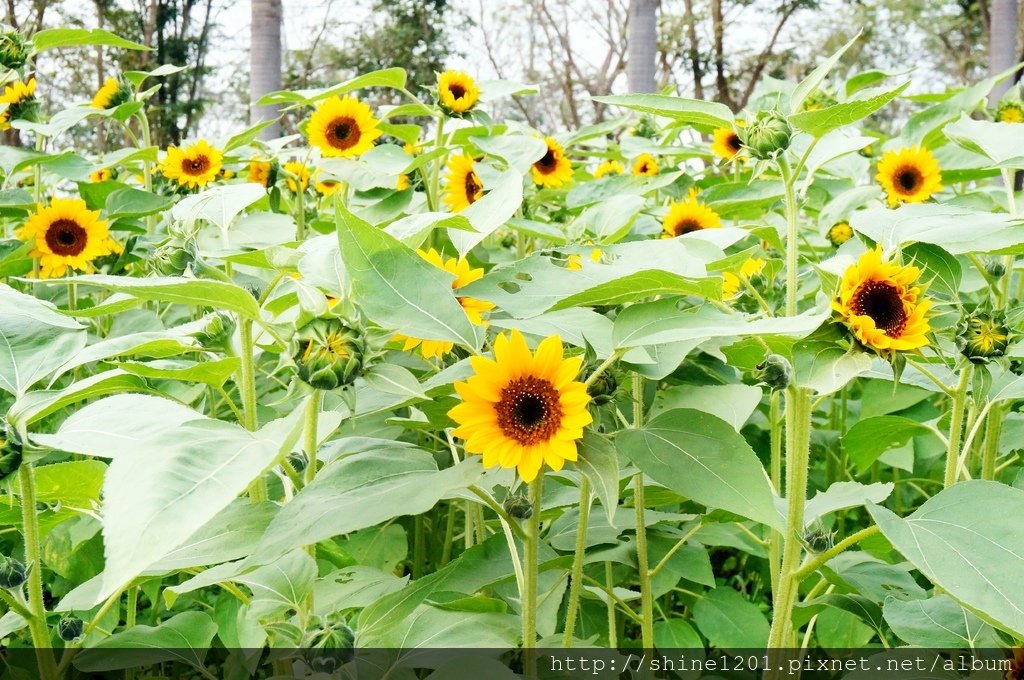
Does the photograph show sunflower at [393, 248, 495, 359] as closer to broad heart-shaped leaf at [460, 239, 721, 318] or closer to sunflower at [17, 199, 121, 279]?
broad heart-shaped leaf at [460, 239, 721, 318]

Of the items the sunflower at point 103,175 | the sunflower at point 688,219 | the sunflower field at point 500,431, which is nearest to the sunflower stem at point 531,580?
the sunflower field at point 500,431

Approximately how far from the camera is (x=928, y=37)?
14.6m

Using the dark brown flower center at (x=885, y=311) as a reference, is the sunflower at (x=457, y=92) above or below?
above

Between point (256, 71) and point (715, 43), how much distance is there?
861 centimetres

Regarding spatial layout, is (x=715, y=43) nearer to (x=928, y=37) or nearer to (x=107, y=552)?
(x=928, y=37)

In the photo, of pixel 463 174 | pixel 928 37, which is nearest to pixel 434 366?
pixel 463 174

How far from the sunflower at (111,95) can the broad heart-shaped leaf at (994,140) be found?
138 centimetres

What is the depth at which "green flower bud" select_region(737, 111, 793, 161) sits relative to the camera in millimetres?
710

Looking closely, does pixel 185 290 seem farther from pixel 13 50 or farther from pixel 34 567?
pixel 13 50

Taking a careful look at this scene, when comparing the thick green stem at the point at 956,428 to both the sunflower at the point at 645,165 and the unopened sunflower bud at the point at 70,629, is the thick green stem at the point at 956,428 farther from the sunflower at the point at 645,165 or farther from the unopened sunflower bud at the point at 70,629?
the sunflower at the point at 645,165

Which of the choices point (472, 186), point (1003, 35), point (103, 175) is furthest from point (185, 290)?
point (1003, 35)

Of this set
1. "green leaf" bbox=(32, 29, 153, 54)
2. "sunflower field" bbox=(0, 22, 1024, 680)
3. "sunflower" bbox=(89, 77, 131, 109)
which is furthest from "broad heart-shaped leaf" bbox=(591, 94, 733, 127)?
"sunflower" bbox=(89, 77, 131, 109)

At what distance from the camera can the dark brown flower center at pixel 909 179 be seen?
1.37m

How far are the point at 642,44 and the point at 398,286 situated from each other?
3854 mm
